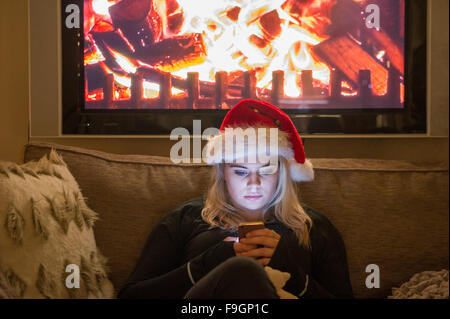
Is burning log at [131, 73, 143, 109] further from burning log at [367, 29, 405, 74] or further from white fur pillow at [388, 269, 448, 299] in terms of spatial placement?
white fur pillow at [388, 269, 448, 299]

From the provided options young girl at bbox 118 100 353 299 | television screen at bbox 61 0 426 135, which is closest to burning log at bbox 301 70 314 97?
television screen at bbox 61 0 426 135

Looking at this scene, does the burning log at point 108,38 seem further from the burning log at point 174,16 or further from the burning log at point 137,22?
the burning log at point 174,16

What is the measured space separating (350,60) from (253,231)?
950 millimetres

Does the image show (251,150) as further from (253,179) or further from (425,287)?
(425,287)

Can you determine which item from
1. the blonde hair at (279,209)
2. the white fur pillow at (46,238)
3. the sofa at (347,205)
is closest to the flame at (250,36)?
the sofa at (347,205)

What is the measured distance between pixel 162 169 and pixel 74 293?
1.64 feet

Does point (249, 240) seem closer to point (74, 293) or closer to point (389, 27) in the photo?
point (74, 293)

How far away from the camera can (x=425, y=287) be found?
1.24m

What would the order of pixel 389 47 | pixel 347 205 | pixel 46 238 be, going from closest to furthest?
1. pixel 46 238
2. pixel 347 205
3. pixel 389 47

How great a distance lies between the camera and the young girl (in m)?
1.16

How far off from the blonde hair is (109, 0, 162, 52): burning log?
0.73 m

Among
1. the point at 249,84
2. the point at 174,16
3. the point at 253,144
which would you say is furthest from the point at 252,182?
the point at 174,16

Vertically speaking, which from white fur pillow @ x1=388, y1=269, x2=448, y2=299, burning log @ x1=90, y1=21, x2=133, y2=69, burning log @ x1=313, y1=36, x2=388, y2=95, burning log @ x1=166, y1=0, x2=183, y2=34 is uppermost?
burning log @ x1=166, y1=0, x2=183, y2=34
